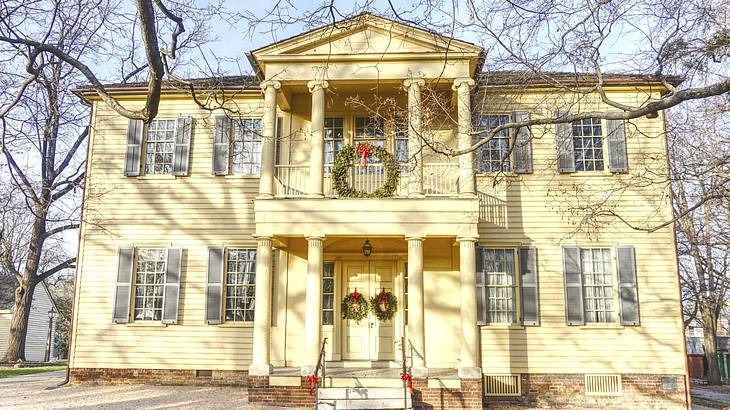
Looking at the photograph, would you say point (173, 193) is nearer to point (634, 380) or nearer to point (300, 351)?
point (300, 351)

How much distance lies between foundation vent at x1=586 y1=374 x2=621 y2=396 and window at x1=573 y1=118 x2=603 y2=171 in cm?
444

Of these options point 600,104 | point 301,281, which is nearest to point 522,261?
point 600,104

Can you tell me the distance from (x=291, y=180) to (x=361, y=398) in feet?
17.0

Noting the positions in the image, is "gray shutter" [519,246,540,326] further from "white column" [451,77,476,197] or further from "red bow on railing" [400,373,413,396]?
"red bow on railing" [400,373,413,396]

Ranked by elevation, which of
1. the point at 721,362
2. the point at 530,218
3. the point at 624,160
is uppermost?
the point at 624,160

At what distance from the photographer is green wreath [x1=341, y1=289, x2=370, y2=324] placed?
12.9 meters

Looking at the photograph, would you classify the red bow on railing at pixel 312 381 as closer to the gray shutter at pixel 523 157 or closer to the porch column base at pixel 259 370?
the porch column base at pixel 259 370

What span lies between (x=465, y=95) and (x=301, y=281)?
533cm

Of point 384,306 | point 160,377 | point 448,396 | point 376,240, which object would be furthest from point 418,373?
point 160,377

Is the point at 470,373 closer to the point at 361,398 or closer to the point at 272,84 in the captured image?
the point at 361,398

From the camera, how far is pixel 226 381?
13.1 meters

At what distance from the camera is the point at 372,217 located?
11.6 metres

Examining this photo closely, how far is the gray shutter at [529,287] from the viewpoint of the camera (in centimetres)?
1255

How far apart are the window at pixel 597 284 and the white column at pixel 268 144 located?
684cm
